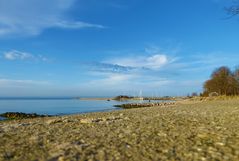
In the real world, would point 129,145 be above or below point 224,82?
below

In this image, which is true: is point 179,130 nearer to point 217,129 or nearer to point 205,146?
point 217,129

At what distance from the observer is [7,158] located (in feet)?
25.5

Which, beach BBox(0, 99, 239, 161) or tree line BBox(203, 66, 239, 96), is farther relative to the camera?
tree line BBox(203, 66, 239, 96)

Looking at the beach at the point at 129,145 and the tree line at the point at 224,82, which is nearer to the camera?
the beach at the point at 129,145

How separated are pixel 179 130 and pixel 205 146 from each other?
9.37ft

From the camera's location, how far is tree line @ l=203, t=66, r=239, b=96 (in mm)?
103375

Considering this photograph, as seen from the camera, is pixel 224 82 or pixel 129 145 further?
pixel 224 82

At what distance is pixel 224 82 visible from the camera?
353 feet

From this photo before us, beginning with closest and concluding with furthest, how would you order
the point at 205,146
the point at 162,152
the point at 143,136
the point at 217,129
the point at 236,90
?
the point at 162,152 < the point at 205,146 < the point at 143,136 < the point at 217,129 < the point at 236,90

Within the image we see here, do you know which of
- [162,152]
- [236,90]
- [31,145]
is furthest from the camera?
[236,90]

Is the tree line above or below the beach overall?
above

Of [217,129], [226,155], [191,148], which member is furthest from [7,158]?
[217,129]

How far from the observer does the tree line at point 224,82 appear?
339 ft

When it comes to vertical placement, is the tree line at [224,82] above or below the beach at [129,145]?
above
